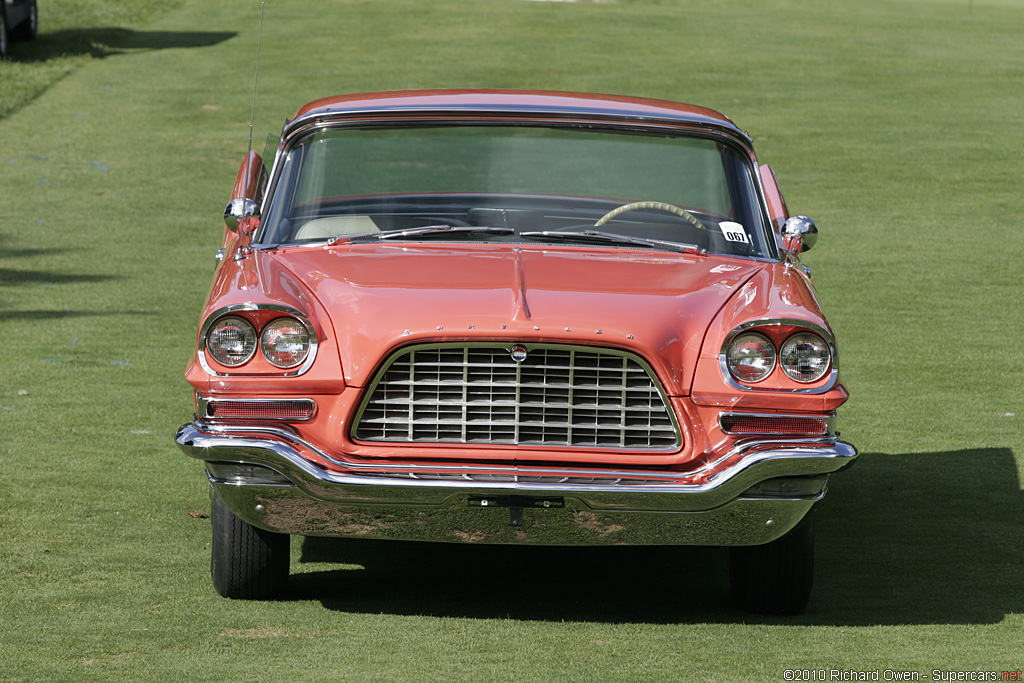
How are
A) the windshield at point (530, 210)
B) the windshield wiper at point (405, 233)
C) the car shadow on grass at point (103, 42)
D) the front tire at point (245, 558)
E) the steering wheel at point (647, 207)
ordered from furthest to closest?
1. the car shadow on grass at point (103, 42)
2. the steering wheel at point (647, 207)
3. the windshield at point (530, 210)
4. the windshield wiper at point (405, 233)
5. the front tire at point (245, 558)

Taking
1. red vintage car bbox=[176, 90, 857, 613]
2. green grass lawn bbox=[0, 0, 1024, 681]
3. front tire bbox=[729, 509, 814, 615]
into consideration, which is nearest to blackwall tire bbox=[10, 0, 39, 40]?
green grass lawn bbox=[0, 0, 1024, 681]

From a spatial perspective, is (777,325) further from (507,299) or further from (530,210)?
(530,210)

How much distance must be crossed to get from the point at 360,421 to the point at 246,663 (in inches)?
30.2

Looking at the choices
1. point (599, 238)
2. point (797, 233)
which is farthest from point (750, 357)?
point (797, 233)

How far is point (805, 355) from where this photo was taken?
417 centimetres

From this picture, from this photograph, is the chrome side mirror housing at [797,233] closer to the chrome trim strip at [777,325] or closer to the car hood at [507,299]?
the car hood at [507,299]

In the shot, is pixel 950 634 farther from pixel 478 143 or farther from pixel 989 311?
pixel 478 143

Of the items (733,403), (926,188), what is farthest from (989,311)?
(733,403)


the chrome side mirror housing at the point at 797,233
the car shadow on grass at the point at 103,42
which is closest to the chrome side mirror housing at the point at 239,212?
the chrome side mirror housing at the point at 797,233

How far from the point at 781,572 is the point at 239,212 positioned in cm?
239

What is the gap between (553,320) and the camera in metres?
4.05

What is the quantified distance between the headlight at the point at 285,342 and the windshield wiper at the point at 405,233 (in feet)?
2.44

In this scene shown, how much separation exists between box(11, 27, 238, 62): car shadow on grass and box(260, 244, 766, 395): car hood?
17413 mm

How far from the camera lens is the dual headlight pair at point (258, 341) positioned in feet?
13.6
